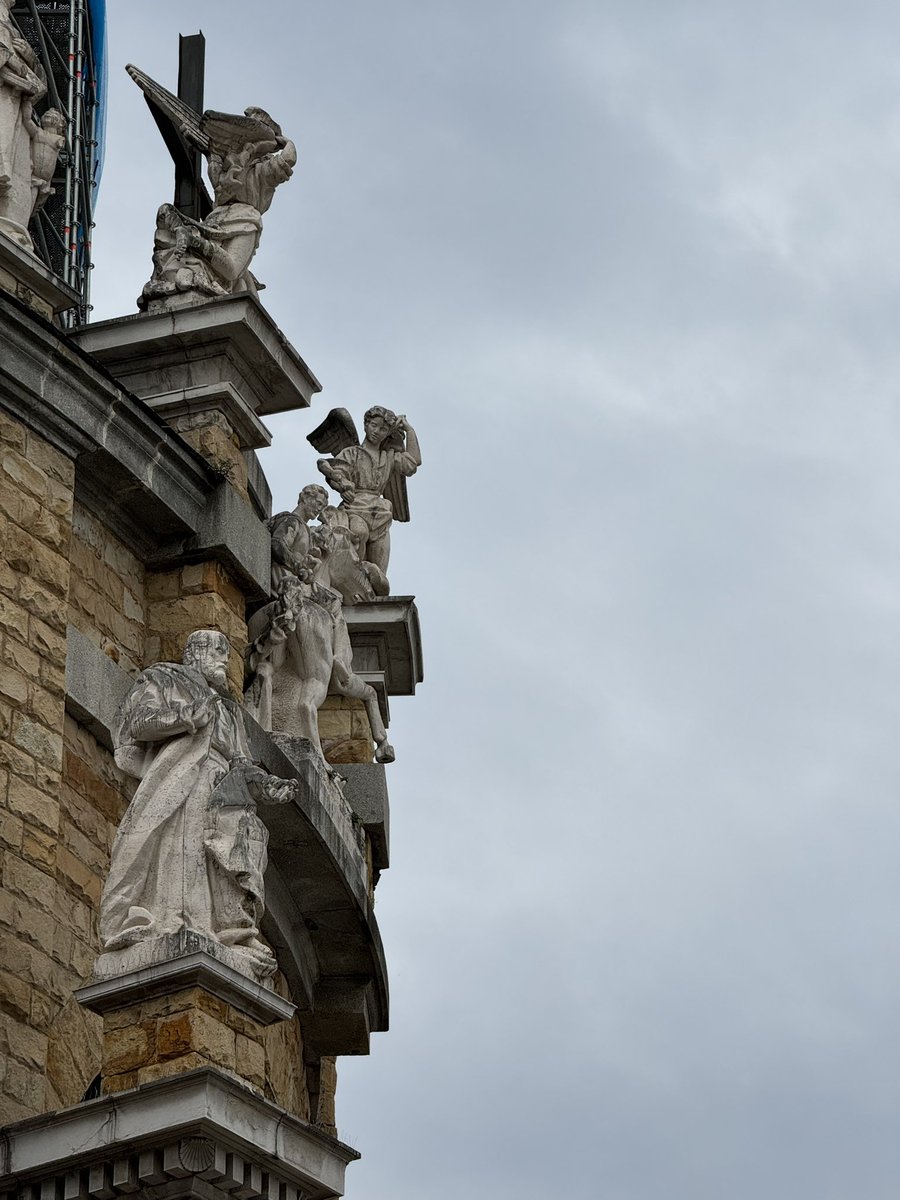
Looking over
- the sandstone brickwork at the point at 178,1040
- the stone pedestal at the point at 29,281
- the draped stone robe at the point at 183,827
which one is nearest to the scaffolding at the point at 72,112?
the stone pedestal at the point at 29,281

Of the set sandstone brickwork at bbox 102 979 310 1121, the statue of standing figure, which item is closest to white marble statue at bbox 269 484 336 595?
the statue of standing figure

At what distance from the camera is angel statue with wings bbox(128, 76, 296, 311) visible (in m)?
16.6

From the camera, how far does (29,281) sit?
46.9ft

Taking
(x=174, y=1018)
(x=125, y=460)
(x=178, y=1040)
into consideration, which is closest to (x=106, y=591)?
(x=125, y=460)

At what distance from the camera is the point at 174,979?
427 inches

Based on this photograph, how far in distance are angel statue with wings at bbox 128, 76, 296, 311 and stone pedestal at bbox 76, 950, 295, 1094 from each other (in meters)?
6.53

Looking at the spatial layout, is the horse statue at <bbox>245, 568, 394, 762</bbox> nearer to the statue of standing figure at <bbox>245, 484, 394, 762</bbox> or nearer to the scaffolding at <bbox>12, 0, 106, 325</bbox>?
the statue of standing figure at <bbox>245, 484, 394, 762</bbox>

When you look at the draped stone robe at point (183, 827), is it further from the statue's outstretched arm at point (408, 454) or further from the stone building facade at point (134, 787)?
the statue's outstretched arm at point (408, 454)

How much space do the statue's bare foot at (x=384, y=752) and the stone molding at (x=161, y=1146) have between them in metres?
7.39

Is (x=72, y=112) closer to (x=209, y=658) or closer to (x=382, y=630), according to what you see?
(x=382, y=630)

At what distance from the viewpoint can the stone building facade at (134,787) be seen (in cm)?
1075

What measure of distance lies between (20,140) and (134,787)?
3987 mm

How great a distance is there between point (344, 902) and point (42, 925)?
3770mm

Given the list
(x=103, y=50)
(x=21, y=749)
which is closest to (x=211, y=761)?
(x=21, y=749)
